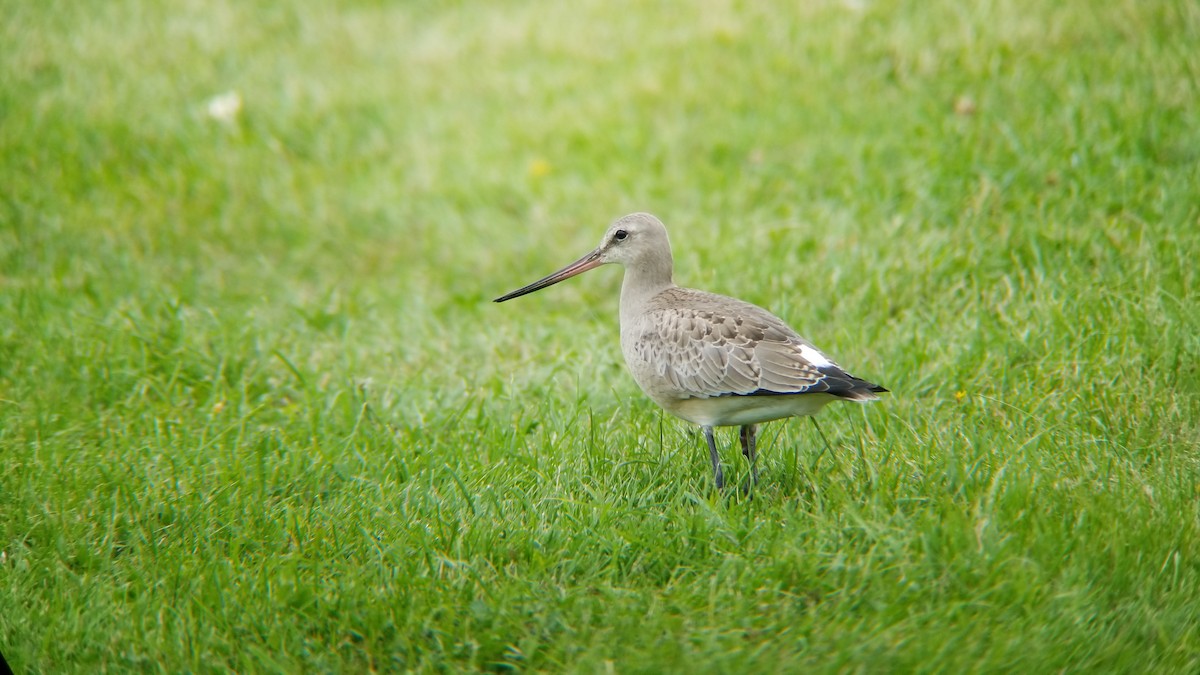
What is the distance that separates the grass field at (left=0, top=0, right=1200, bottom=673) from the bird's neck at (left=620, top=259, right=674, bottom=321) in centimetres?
57

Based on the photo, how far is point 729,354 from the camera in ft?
14.3

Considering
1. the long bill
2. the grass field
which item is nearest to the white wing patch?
the grass field

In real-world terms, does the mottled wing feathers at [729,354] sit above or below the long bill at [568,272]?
below

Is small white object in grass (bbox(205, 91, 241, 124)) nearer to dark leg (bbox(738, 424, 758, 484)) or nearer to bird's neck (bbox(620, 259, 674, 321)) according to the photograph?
bird's neck (bbox(620, 259, 674, 321))

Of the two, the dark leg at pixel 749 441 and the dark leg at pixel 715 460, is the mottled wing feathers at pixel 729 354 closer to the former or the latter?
the dark leg at pixel 715 460

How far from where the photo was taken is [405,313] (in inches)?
263

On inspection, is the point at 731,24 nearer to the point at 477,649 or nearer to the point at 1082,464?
the point at 1082,464

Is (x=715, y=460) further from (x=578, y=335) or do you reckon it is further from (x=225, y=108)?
(x=225, y=108)

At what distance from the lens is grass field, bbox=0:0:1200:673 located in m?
3.72

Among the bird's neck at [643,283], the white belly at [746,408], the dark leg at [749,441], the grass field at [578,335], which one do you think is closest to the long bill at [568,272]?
the bird's neck at [643,283]

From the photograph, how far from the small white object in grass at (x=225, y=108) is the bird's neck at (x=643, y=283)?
517 cm

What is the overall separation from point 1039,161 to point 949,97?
1164 mm

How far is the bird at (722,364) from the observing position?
4203 millimetres

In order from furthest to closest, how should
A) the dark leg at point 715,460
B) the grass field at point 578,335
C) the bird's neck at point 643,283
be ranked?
the bird's neck at point 643,283
the dark leg at point 715,460
the grass field at point 578,335
